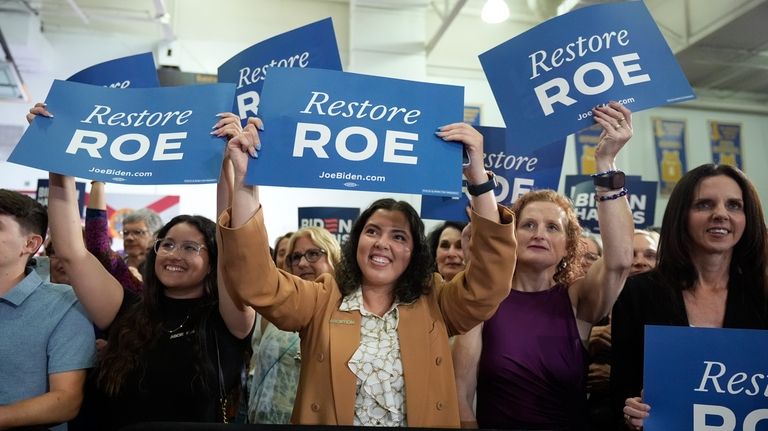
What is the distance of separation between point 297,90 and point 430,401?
1.04 meters

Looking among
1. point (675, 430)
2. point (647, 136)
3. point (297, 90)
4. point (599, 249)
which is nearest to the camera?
point (675, 430)

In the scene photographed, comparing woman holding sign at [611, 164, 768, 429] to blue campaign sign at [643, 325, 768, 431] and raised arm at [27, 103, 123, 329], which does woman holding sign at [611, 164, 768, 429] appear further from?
raised arm at [27, 103, 123, 329]

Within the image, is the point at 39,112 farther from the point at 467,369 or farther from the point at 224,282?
the point at 467,369

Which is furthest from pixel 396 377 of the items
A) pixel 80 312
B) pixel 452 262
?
pixel 452 262

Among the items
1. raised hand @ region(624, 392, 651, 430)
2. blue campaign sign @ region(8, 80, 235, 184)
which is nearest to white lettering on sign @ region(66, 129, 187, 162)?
blue campaign sign @ region(8, 80, 235, 184)

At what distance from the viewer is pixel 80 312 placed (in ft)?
6.21

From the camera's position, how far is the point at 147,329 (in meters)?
1.94

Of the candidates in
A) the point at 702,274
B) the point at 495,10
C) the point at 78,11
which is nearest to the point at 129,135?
the point at 702,274

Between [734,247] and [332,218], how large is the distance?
3065 millimetres

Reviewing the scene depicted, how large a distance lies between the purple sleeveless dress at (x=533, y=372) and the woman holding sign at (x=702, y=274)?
0.13 meters

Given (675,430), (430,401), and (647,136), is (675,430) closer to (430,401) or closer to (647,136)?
(430,401)

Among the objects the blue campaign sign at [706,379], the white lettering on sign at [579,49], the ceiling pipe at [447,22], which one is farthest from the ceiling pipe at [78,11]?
the blue campaign sign at [706,379]

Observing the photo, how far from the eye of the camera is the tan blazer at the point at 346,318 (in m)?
1.64

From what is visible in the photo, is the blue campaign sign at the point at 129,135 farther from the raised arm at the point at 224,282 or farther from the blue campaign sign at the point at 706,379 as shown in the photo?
the blue campaign sign at the point at 706,379
